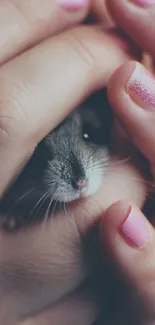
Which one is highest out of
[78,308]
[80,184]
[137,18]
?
[137,18]

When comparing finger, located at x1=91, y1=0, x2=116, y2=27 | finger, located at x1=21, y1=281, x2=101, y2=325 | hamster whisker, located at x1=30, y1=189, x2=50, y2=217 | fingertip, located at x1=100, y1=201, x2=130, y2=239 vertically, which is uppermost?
finger, located at x1=91, y1=0, x2=116, y2=27

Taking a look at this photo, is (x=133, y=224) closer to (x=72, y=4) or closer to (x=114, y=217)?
(x=114, y=217)

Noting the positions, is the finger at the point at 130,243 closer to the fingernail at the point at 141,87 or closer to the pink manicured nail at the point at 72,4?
the fingernail at the point at 141,87

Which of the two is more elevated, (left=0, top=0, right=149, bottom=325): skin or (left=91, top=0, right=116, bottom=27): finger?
(left=91, top=0, right=116, bottom=27): finger

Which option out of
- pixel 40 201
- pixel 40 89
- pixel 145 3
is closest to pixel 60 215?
pixel 40 201

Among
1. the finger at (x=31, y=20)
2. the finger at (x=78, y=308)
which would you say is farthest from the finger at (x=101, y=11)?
the finger at (x=78, y=308)

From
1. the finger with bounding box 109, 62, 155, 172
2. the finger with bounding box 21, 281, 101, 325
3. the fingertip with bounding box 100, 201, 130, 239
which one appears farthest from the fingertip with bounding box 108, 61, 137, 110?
the finger with bounding box 21, 281, 101, 325

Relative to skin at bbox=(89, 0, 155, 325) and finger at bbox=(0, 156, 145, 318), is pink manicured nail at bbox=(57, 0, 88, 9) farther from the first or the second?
finger at bbox=(0, 156, 145, 318)

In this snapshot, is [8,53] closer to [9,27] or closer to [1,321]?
[9,27]
